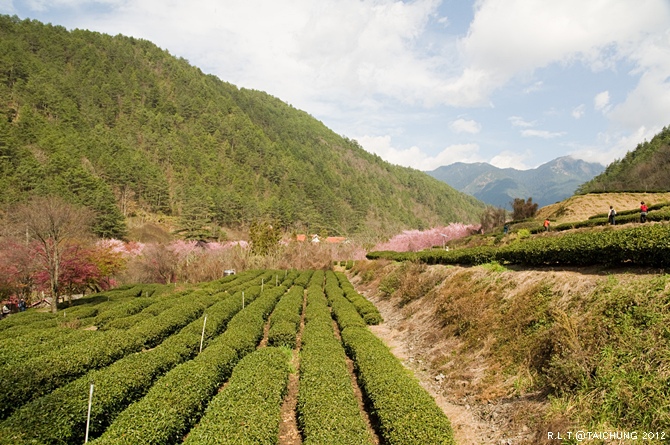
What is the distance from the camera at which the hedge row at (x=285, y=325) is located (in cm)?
1474

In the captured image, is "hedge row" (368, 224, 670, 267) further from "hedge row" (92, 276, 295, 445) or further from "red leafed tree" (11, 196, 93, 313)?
"red leafed tree" (11, 196, 93, 313)

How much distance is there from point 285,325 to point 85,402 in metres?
8.54

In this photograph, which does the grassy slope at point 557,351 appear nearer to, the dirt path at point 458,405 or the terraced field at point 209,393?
the dirt path at point 458,405

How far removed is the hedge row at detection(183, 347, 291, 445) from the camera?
21.4 ft

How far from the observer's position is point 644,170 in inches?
2603

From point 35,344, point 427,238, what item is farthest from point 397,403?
point 427,238

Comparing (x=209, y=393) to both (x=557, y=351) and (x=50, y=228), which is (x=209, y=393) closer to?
(x=557, y=351)

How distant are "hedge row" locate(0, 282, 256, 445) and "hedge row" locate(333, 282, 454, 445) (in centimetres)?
637

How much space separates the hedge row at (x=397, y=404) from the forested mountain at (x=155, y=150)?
63059 mm

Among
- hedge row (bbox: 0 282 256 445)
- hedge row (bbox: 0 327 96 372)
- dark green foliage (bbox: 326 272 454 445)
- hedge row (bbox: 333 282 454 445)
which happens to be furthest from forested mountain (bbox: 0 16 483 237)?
hedge row (bbox: 333 282 454 445)

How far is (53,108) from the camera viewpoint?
9656cm

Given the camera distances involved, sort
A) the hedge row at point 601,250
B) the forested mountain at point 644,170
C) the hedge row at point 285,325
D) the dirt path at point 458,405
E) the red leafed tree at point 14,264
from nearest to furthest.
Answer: the dirt path at point 458,405 < the hedge row at point 601,250 < the hedge row at point 285,325 < the red leafed tree at point 14,264 < the forested mountain at point 644,170

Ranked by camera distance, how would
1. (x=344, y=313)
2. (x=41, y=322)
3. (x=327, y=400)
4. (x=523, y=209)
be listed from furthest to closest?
(x=523, y=209) → (x=41, y=322) → (x=344, y=313) → (x=327, y=400)

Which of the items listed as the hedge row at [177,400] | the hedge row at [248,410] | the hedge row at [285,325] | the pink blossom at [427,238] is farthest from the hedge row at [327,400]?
the pink blossom at [427,238]
